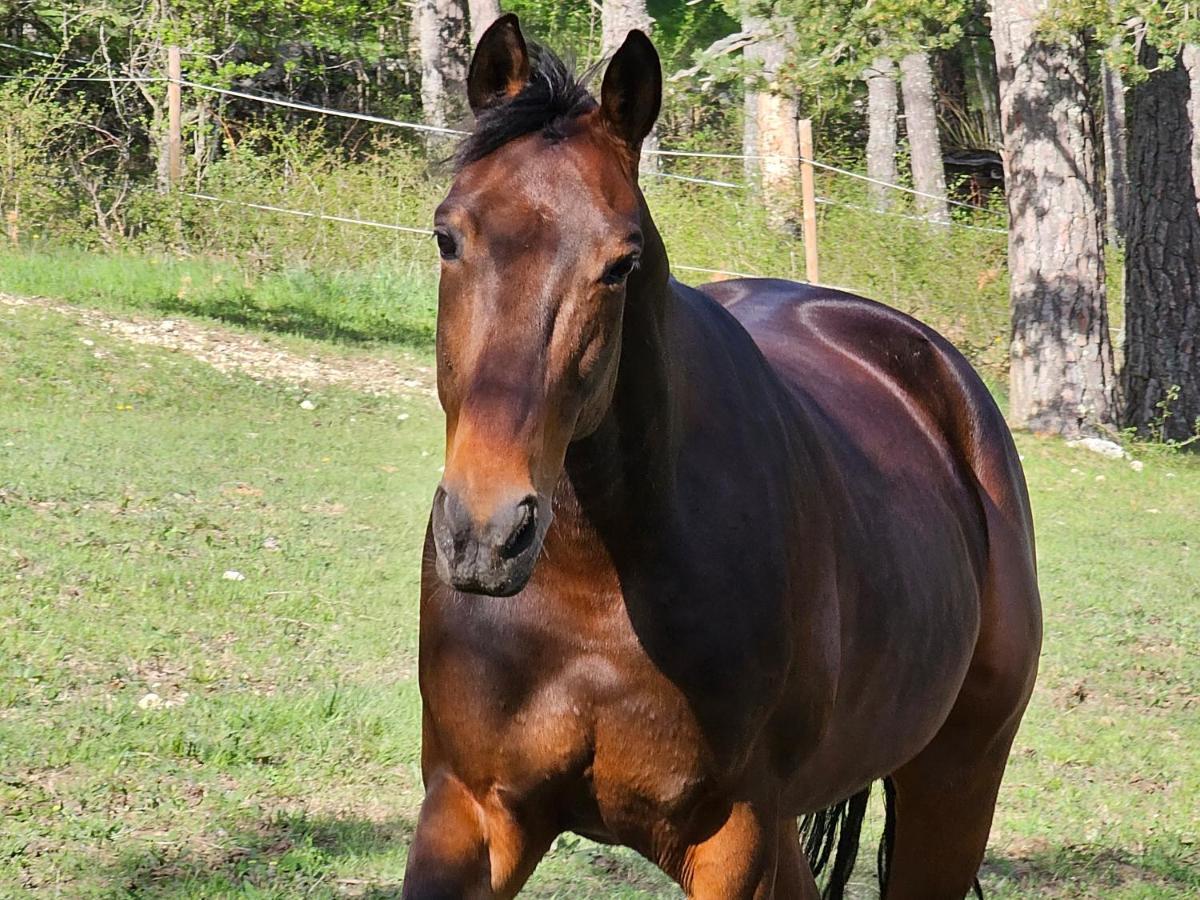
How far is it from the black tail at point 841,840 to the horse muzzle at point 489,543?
2.21 metres

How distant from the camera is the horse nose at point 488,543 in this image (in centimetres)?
202

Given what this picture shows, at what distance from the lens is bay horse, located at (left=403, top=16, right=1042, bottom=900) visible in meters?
2.21

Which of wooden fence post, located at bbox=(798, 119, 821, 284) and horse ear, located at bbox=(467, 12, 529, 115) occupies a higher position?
horse ear, located at bbox=(467, 12, 529, 115)

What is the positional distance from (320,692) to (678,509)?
10.6 ft

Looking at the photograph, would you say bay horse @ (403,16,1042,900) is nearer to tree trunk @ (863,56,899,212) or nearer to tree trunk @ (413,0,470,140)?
tree trunk @ (413,0,470,140)

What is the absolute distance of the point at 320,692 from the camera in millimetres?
5574

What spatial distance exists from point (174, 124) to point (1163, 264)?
8.99m

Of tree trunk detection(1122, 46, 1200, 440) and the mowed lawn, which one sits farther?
tree trunk detection(1122, 46, 1200, 440)

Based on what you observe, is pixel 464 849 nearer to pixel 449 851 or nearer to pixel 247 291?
pixel 449 851

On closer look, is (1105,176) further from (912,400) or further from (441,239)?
(441,239)

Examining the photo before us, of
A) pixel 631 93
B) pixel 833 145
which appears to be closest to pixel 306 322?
pixel 833 145

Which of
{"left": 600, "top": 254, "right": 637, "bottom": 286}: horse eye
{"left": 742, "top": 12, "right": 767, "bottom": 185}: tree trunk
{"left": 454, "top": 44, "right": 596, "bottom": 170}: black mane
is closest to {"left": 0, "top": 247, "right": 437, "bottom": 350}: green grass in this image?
{"left": 742, "top": 12, "right": 767, "bottom": 185}: tree trunk

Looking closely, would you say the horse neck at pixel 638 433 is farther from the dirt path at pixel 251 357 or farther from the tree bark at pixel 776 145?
the tree bark at pixel 776 145

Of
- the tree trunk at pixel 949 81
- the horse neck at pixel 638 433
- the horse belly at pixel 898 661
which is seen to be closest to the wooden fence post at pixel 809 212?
the horse belly at pixel 898 661
